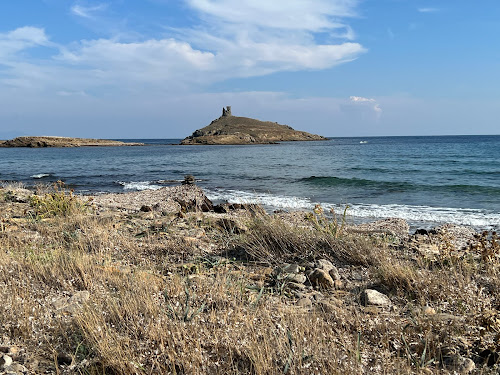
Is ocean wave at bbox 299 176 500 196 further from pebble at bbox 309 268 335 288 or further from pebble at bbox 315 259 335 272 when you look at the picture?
pebble at bbox 309 268 335 288

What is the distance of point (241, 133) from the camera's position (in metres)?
126

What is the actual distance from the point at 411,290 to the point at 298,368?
2324 mm

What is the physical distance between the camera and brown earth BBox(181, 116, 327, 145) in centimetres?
11875

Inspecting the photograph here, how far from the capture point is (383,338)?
10.2ft

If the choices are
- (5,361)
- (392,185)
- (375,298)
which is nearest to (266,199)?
(392,185)

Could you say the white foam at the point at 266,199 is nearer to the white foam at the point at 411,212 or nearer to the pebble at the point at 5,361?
the white foam at the point at 411,212

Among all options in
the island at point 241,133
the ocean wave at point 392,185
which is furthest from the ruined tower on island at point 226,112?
the ocean wave at point 392,185

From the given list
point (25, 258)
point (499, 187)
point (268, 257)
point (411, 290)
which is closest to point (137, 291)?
point (25, 258)

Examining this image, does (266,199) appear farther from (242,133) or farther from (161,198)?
(242,133)

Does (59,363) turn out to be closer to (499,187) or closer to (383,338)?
(383,338)

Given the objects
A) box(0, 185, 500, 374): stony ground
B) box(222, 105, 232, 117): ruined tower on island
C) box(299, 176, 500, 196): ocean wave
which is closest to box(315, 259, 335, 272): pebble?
box(0, 185, 500, 374): stony ground

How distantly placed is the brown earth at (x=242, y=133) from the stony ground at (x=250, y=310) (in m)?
110

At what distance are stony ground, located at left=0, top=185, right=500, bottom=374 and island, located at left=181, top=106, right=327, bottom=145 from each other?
110 metres

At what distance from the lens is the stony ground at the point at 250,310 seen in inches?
107
